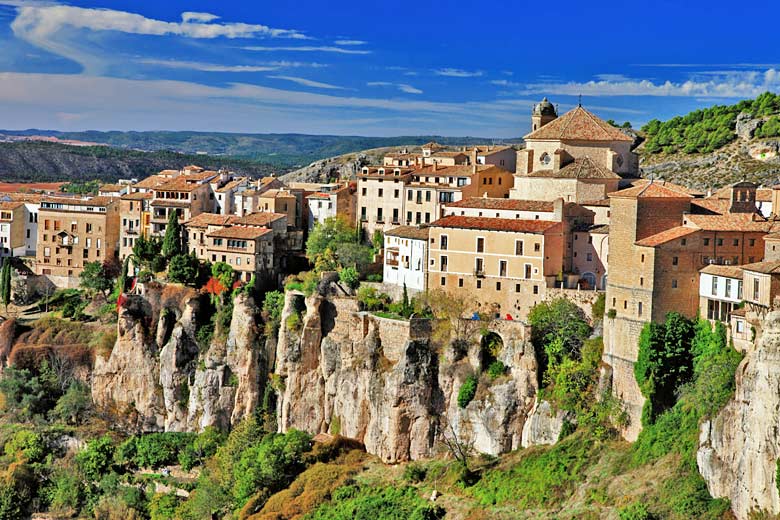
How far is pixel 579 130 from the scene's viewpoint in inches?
2393

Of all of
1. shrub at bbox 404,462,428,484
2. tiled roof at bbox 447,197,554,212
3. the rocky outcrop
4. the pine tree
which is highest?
tiled roof at bbox 447,197,554,212

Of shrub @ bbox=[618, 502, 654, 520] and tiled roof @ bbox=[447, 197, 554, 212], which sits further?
tiled roof @ bbox=[447, 197, 554, 212]

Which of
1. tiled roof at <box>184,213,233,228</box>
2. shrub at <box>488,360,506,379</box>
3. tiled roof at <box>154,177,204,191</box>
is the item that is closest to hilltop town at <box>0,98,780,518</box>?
shrub at <box>488,360,506,379</box>

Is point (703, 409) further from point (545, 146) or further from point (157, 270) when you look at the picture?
point (157, 270)

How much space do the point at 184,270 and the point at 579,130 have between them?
21997mm

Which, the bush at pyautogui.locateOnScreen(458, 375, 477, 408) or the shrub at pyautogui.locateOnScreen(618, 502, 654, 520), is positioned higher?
the bush at pyautogui.locateOnScreen(458, 375, 477, 408)

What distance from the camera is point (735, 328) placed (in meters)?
42.4

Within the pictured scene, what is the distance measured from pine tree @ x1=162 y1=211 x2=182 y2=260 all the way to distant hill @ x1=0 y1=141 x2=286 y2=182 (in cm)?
8597

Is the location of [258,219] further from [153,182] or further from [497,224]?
[497,224]

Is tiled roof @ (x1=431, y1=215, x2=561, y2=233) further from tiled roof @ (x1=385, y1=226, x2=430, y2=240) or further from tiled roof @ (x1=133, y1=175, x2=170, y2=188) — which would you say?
tiled roof @ (x1=133, y1=175, x2=170, y2=188)

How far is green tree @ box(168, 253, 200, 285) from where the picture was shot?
63594 millimetres

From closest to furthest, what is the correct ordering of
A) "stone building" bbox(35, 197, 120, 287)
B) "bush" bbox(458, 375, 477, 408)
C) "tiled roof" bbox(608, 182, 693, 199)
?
"tiled roof" bbox(608, 182, 693, 199), "bush" bbox(458, 375, 477, 408), "stone building" bbox(35, 197, 120, 287)

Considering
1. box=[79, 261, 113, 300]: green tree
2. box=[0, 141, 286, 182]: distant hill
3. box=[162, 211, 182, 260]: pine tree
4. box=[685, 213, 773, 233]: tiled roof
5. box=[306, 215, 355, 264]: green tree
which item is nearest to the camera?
box=[685, 213, 773, 233]: tiled roof

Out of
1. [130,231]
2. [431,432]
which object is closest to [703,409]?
[431,432]
